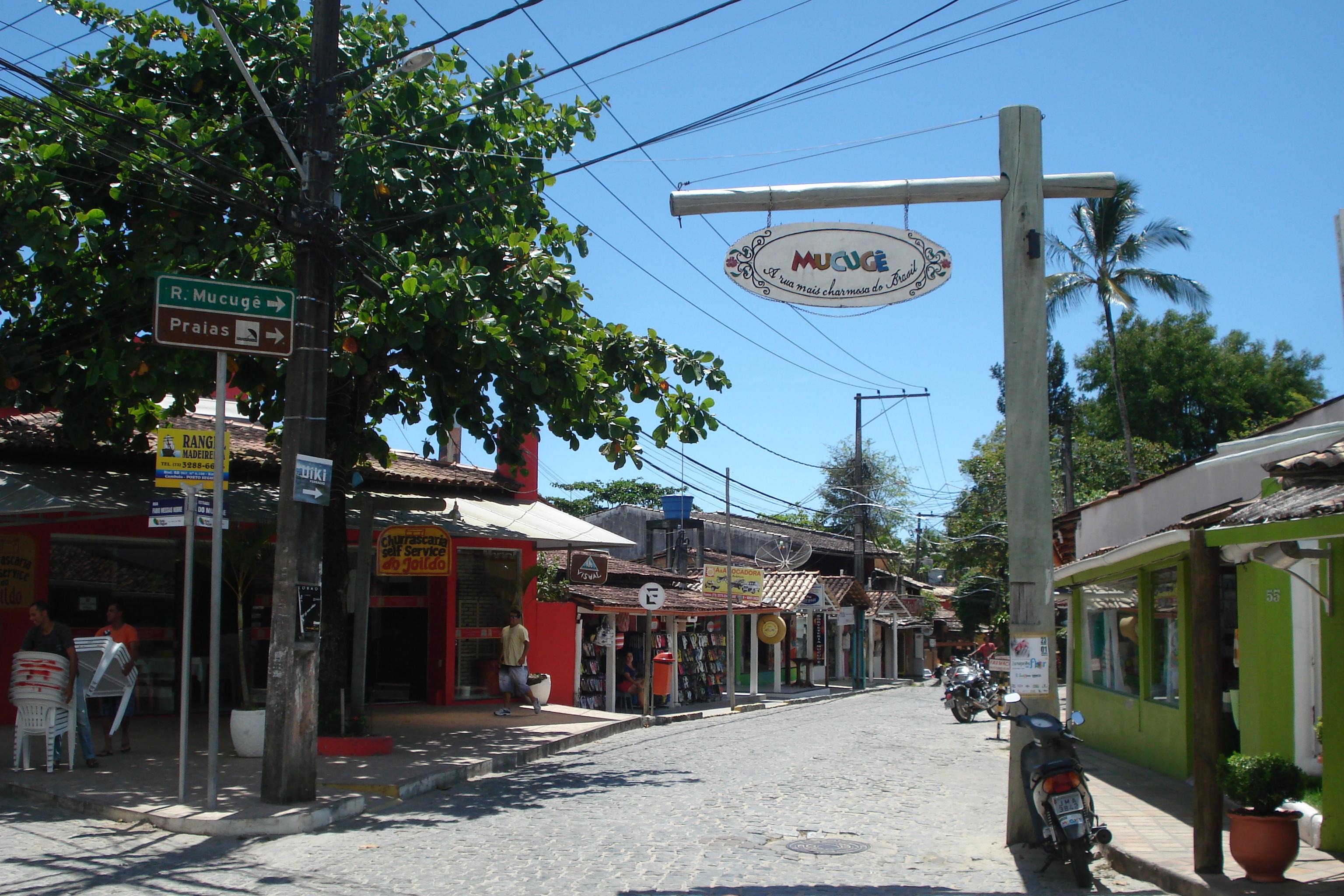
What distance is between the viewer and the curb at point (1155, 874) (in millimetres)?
7254

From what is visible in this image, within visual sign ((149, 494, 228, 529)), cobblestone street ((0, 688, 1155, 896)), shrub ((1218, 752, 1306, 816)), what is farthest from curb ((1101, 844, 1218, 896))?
visual sign ((149, 494, 228, 529))

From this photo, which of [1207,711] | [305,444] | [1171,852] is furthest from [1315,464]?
[305,444]

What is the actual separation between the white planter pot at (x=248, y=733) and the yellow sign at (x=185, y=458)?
3.94 m

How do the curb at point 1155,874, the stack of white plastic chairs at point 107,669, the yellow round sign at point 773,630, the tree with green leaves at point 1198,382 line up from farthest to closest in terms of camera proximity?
the tree with green leaves at point 1198,382 < the yellow round sign at point 773,630 < the stack of white plastic chairs at point 107,669 < the curb at point 1155,874

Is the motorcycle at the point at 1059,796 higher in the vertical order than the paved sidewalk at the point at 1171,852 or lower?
higher

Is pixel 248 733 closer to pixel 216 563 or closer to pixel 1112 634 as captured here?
pixel 216 563

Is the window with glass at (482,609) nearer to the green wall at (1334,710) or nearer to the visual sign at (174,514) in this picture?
the visual sign at (174,514)

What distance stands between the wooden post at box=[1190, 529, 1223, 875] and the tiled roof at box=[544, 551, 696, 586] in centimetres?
1734

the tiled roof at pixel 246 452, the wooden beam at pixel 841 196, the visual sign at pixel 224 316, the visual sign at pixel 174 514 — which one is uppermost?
the wooden beam at pixel 841 196

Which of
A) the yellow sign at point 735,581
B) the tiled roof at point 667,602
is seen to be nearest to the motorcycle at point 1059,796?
the tiled roof at point 667,602

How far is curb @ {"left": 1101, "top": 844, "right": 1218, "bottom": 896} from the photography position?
286 inches

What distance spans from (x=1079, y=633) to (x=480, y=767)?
11320mm

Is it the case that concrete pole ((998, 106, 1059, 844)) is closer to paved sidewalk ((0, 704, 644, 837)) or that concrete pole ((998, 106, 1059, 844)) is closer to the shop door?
paved sidewalk ((0, 704, 644, 837))

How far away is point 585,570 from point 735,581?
803 centimetres
